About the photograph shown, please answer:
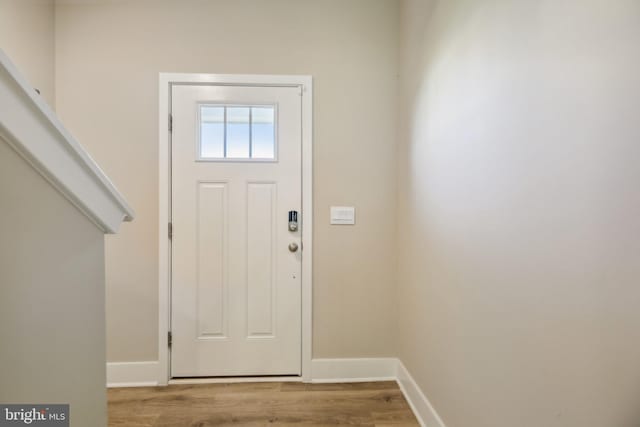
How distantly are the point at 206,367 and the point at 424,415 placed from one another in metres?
1.44

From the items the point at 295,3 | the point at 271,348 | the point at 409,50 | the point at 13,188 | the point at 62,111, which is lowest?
the point at 271,348

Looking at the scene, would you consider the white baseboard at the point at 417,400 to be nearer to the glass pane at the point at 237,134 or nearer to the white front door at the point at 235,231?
the white front door at the point at 235,231

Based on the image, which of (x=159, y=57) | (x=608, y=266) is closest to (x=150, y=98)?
(x=159, y=57)

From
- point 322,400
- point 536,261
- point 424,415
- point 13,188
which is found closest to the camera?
point 13,188

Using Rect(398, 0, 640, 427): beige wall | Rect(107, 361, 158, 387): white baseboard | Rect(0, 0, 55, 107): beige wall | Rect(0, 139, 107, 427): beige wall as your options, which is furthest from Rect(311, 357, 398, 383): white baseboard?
Rect(0, 0, 55, 107): beige wall

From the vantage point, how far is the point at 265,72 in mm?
2096

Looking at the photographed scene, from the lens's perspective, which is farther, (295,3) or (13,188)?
(295,3)

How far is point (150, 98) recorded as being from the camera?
207 centimetres

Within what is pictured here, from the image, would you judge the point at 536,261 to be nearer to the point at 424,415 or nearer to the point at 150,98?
the point at 424,415

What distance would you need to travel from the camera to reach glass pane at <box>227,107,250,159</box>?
2105mm
